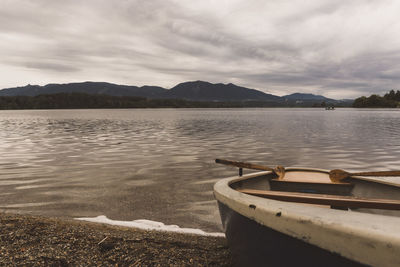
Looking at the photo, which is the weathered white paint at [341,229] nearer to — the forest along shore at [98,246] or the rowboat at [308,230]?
the rowboat at [308,230]

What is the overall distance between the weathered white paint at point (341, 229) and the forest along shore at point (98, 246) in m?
2.41

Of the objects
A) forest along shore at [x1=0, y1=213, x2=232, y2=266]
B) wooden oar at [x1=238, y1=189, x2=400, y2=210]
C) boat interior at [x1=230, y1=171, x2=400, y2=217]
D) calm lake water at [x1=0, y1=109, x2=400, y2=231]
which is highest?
wooden oar at [x1=238, y1=189, x2=400, y2=210]

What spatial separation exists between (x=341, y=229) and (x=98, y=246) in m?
4.51

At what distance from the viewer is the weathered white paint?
7.17 feet

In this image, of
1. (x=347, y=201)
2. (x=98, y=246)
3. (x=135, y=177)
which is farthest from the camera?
(x=135, y=177)

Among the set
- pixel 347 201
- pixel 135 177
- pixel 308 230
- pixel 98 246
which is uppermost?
pixel 347 201

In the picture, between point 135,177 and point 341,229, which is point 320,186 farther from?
point 135,177

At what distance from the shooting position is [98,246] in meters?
5.23

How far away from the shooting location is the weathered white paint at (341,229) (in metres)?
2.19

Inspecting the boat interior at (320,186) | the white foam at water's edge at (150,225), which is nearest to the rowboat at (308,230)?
the boat interior at (320,186)

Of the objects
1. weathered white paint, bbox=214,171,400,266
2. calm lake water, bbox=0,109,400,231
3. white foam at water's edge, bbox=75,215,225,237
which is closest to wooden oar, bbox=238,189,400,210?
weathered white paint, bbox=214,171,400,266

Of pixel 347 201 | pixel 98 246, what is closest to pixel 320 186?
pixel 347 201

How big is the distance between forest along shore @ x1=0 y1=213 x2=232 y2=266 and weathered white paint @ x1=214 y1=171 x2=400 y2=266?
2.41m

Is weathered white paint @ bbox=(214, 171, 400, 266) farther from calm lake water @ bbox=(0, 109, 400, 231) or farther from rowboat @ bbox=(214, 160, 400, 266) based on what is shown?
calm lake water @ bbox=(0, 109, 400, 231)
